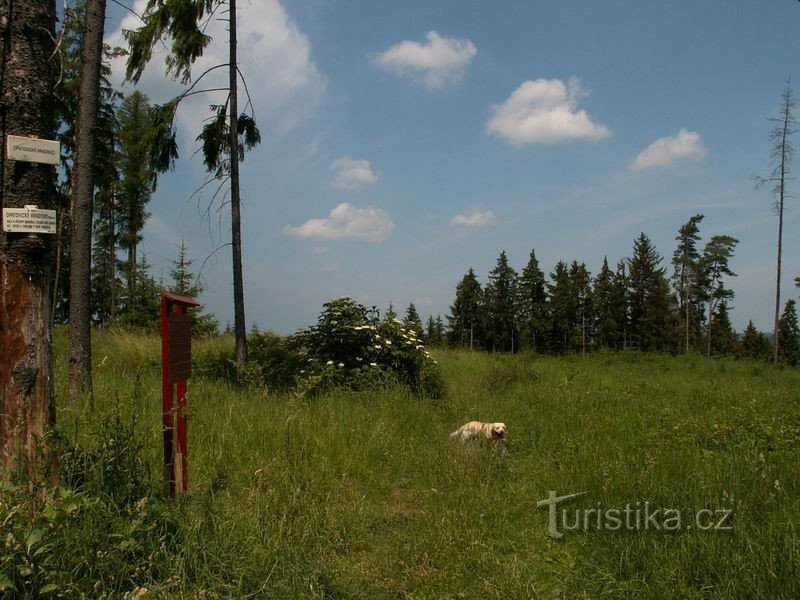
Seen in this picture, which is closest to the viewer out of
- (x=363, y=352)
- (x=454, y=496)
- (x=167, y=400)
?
(x=167, y=400)

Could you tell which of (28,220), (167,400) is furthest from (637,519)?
(28,220)

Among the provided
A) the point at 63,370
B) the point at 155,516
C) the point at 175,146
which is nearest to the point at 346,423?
the point at 155,516

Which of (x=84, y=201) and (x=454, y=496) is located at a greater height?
(x=84, y=201)

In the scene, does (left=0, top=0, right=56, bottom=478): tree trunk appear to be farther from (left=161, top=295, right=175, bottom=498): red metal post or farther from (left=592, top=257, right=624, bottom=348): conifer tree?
(left=592, top=257, right=624, bottom=348): conifer tree

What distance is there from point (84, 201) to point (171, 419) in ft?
12.6

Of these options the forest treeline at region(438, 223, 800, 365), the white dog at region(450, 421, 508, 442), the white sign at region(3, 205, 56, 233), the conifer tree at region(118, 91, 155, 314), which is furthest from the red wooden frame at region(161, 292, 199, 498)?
the forest treeline at region(438, 223, 800, 365)

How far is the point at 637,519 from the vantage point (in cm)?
343

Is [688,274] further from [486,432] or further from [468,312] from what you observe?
[486,432]

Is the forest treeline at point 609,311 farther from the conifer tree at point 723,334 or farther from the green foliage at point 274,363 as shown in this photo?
the green foliage at point 274,363

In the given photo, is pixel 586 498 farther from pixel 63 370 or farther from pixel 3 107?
pixel 63 370

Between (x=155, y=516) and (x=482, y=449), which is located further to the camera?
(x=482, y=449)

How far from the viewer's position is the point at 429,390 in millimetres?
9578

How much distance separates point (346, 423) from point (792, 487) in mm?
4284

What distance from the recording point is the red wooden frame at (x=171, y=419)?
335cm
